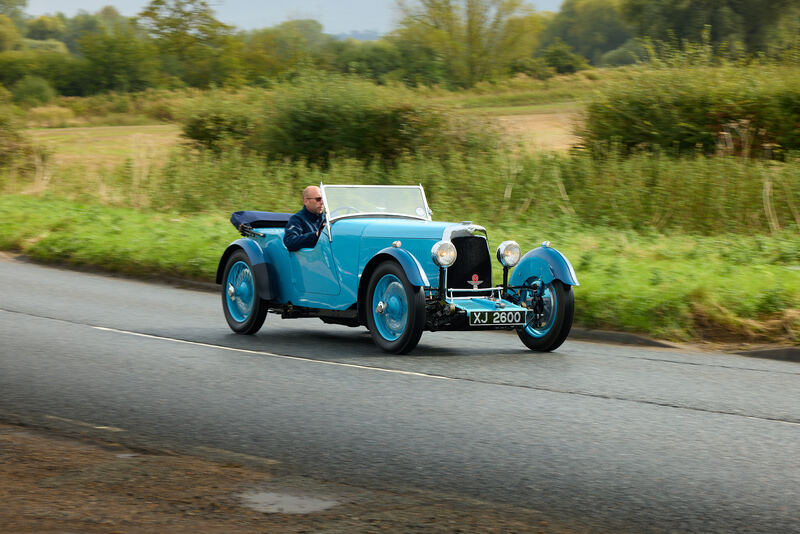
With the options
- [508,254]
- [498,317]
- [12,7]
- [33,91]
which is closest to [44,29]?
[12,7]

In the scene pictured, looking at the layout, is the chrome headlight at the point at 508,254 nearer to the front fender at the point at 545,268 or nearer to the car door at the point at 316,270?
the front fender at the point at 545,268

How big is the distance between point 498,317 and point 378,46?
48966 millimetres

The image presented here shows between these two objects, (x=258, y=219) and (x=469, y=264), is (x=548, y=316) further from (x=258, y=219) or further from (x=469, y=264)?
(x=258, y=219)

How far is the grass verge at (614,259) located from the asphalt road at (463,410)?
3.20 ft

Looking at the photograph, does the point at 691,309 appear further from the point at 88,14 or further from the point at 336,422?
the point at 88,14

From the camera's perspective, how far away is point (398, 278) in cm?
938

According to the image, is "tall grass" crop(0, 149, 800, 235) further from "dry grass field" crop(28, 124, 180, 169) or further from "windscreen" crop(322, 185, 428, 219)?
"windscreen" crop(322, 185, 428, 219)

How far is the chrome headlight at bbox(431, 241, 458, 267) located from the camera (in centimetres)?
927

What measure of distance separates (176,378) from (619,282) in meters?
6.29

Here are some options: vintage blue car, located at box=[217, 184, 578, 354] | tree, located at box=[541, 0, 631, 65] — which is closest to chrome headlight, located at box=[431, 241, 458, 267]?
vintage blue car, located at box=[217, 184, 578, 354]

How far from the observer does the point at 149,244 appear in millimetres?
18297

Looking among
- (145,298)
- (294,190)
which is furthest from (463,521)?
(294,190)

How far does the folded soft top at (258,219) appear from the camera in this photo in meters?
11.3

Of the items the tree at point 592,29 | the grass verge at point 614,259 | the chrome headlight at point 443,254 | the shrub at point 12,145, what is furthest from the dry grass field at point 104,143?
the tree at point 592,29
